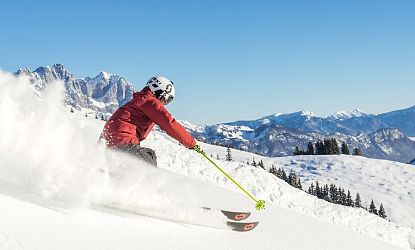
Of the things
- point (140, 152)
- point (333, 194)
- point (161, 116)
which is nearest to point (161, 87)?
point (161, 116)

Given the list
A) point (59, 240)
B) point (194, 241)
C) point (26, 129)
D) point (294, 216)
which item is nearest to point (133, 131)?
point (26, 129)

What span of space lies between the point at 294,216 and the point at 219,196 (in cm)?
251

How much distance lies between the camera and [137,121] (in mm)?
7832

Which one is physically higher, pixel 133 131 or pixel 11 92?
pixel 11 92

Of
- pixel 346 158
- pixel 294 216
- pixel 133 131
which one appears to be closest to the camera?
pixel 133 131

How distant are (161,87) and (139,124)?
2.57 feet

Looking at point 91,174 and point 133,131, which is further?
point 133,131

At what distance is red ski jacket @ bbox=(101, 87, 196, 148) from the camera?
25.1 feet

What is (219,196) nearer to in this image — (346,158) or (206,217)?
(206,217)

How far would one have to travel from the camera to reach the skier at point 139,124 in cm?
765

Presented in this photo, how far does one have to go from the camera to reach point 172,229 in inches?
271

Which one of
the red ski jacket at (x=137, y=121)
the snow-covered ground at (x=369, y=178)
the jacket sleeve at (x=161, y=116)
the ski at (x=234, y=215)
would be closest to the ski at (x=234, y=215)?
the ski at (x=234, y=215)

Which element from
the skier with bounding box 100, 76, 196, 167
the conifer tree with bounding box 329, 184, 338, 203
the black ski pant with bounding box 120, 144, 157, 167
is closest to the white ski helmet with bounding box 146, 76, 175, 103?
the skier with bounding box 100, 76, 196, 167

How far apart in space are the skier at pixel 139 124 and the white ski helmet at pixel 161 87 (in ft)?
0.17
